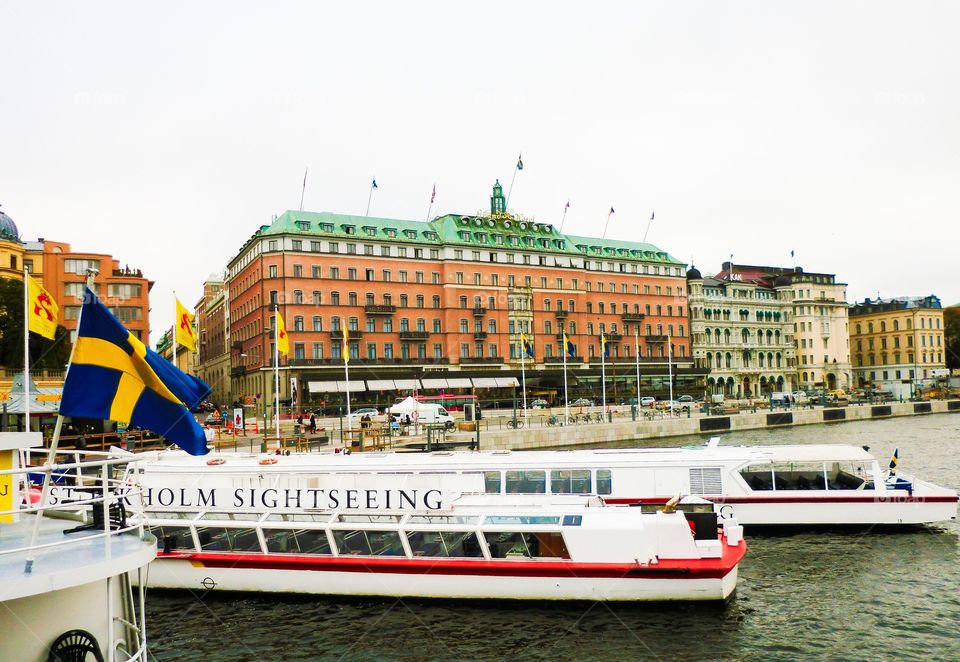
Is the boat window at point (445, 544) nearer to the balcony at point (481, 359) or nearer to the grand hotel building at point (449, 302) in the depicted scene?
Result: the grand hotel building at point (449, 302)

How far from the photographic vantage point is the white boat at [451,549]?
1752 centimetres

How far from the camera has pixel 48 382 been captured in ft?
169

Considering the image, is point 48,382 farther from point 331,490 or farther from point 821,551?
point 821,551

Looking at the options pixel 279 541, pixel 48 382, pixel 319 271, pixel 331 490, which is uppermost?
pixel 319 271

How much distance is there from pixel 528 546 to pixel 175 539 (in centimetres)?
992

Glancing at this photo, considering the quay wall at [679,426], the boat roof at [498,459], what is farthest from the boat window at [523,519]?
the quay wall at [679,426]

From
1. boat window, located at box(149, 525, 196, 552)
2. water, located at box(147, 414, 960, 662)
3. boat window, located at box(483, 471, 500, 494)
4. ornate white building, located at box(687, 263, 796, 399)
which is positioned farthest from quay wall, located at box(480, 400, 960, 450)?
water, located at box(147, 414, 960, 662)

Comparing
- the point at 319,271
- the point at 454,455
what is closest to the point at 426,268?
the point at 319,271

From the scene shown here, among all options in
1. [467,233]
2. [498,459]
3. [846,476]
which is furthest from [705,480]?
[467,233]

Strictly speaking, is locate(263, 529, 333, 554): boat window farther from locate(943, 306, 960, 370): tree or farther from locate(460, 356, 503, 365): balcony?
locate(943, 306, 960, 370): tree

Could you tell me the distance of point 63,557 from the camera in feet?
28.5

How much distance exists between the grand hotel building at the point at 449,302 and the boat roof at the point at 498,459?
5396 centimetres

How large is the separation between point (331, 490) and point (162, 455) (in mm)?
8881

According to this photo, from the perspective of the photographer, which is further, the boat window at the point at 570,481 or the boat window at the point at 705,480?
the boat window at the point at 705,480
